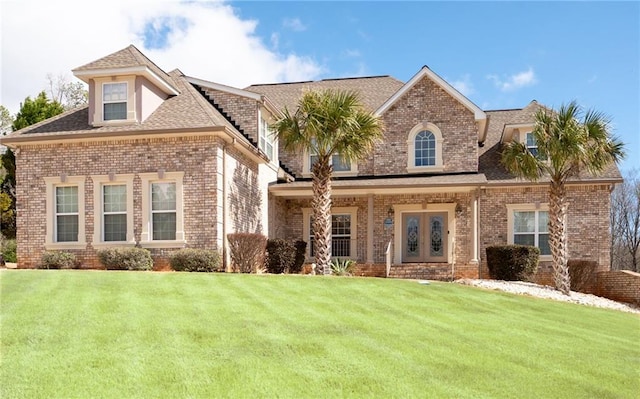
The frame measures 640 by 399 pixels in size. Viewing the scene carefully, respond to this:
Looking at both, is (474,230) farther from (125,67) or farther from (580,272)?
(125,67)

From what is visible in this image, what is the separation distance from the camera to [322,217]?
17.9 m

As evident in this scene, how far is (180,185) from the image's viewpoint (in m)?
16.8

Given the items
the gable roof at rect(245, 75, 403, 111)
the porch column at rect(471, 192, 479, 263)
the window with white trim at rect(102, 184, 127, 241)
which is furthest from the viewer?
the gable roof at rect(245, 75, 403, 111)

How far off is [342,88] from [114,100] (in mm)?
12665

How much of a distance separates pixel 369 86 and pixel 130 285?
1862 centimetres

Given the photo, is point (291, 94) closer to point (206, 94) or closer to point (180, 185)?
point (206, 94)

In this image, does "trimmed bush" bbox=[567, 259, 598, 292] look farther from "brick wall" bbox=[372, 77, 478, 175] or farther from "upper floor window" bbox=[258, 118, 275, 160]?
"upper floor window" bbox=[258, 118, 275, 160]

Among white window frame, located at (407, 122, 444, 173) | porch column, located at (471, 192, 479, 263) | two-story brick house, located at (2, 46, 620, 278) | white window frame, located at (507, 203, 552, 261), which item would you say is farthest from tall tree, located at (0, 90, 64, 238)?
white window frame, located at (507, 203, 552, 261)

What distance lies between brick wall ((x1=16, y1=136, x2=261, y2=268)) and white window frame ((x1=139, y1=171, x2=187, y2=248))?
14 centimetres

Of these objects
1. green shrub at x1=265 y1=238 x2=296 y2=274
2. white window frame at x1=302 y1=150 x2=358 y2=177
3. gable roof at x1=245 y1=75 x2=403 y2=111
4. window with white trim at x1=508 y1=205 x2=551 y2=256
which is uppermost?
gable roof at x1=245 y1=75 x2=403 y2=111

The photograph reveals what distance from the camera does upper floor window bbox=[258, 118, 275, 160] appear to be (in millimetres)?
20969

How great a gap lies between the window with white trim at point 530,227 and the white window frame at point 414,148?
10.9 feet

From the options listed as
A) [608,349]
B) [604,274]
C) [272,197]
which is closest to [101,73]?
[272,197]

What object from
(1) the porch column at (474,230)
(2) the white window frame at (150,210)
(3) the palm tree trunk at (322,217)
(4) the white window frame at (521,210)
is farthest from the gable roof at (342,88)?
(2) the white window frame at (150,210)
